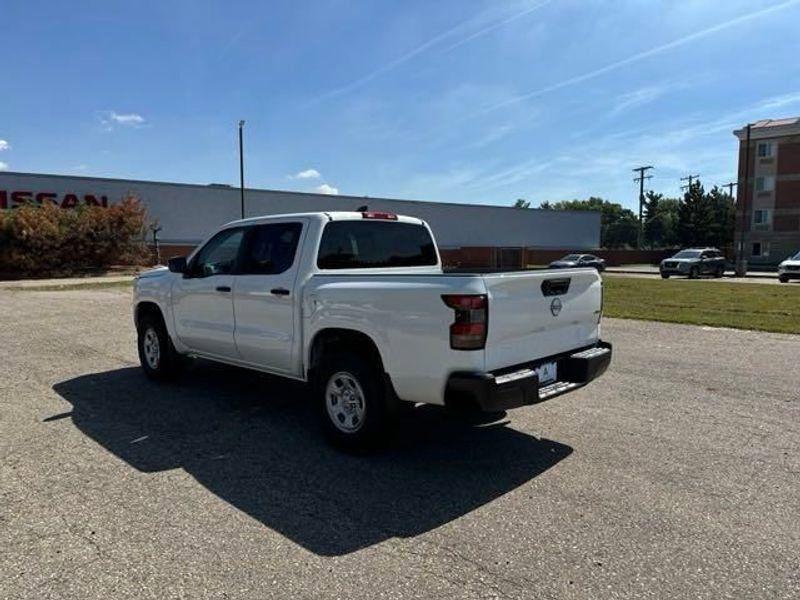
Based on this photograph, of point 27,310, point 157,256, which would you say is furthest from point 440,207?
point 27,310

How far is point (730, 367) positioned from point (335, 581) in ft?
23.0

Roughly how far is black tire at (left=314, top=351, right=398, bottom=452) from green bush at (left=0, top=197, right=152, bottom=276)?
26855mm

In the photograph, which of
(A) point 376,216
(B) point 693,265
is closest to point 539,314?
(A) point 376,216

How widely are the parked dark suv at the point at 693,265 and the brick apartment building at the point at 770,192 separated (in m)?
19.6

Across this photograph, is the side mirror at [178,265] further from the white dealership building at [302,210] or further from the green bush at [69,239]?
the green bush at [69,239]

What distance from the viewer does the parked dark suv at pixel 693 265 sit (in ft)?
120

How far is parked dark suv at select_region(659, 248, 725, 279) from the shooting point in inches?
1435

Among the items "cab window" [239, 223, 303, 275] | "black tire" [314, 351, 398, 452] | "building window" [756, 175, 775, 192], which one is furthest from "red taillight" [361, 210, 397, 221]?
"building window" [756, 175, 775, 192]

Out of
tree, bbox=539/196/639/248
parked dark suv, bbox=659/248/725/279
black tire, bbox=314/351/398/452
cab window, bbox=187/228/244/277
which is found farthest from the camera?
tree, bbox=539/196/639/248

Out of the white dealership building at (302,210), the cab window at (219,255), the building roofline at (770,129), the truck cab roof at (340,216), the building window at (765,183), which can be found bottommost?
the cab window at (219,255)

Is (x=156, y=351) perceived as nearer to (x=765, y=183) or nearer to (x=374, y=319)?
(x=374, y=319)

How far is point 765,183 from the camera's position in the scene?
56.4 meters

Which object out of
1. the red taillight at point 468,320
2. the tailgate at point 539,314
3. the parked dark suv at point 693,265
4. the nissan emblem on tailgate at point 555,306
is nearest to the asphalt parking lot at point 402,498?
the tailgate at point 539,314

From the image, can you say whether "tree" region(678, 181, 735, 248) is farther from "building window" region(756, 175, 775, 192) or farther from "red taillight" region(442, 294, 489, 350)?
"red taillight" region(442, 294, 489, 350)
